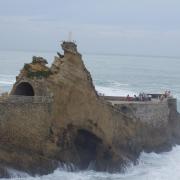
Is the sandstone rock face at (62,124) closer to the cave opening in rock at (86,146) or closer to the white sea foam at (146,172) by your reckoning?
the cave opening in rock at (86,146)

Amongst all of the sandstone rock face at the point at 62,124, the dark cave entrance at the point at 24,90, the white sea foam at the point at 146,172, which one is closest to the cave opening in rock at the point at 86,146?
the sandstone rock face at the point at 62,124

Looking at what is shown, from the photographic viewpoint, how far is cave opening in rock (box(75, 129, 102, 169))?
34.1 m

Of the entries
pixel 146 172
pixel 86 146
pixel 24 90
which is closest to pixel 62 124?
pixel 86 146

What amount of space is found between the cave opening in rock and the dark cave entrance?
4.16 meters

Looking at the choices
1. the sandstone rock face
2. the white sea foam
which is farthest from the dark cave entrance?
the white sea foam

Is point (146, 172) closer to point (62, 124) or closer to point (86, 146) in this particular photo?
point (86, 146)

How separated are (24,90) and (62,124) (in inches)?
173

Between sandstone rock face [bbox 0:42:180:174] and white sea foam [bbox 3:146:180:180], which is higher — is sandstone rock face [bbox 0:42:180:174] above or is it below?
above

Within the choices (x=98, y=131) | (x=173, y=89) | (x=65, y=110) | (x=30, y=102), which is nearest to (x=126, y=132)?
(x=98, y=131)

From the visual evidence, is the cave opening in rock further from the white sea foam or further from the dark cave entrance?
the dark cave entrance

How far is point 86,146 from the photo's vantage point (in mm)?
34594

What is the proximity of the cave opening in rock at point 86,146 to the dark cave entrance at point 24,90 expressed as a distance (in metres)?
4.16

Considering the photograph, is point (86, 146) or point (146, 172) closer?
point (86, 146)

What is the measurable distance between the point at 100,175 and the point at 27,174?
195 inches
